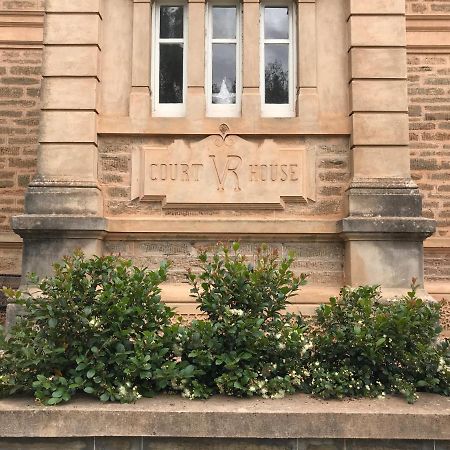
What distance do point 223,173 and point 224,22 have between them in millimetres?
1967

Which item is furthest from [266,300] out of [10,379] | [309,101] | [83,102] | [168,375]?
[83,102]

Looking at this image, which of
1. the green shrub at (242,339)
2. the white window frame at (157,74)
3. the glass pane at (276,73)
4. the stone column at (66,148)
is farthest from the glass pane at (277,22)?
the green shrub at (242,339)

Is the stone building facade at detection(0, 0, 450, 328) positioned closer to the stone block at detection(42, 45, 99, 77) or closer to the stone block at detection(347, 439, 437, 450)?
the stone block at detection(42, 45, 99, 77)

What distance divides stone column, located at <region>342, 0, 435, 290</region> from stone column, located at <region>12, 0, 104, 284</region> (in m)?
2.93

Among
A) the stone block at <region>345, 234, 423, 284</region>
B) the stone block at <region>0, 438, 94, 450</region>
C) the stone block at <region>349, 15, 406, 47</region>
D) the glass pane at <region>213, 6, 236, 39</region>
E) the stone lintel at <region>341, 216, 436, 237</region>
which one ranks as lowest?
the stone block at <region>0, 438, 94, 450</region>

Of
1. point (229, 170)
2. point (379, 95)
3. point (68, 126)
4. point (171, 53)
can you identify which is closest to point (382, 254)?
point (379, 95)

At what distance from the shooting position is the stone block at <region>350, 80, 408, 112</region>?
6.30 m

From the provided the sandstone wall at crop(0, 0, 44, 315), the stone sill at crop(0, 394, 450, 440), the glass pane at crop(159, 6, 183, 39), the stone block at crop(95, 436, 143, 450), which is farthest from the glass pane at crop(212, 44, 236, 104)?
the stone block at crop(95, 436, 143, 450)

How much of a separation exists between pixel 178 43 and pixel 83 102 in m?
1.41

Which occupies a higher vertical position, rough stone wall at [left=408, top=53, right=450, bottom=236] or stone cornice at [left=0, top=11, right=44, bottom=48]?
stone cornice at [left=0, top=11, right=44, bottom=48]

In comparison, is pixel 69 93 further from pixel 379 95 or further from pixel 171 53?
pixel 379 95

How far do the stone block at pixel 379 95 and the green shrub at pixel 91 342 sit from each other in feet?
11.3

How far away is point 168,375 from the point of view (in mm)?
3969

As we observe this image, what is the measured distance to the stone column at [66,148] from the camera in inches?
238
